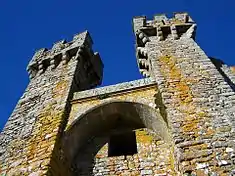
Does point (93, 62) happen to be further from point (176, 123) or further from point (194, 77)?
point (176, 123)

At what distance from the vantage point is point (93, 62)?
1184 centimetres

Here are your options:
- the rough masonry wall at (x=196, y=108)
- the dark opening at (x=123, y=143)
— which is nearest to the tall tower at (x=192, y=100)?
the rough masonry wall at (x=196, y=108)

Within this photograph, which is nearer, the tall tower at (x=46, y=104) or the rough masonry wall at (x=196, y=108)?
the rough masonry wall at (x=196, y=108)

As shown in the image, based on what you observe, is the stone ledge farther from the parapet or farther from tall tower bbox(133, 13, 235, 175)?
the parapet

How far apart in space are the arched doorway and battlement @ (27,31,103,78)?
11.0 feet

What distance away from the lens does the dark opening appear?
8133 mm

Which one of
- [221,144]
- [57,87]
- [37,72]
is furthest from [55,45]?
[221,144]

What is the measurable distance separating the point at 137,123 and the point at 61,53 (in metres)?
4.54

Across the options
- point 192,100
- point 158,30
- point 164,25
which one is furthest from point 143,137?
point 164,25

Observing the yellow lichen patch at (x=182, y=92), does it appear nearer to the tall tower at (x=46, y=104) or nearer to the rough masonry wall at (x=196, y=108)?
the rough masonry wall at (x=196, y=108)

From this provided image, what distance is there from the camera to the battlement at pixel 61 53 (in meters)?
11.0

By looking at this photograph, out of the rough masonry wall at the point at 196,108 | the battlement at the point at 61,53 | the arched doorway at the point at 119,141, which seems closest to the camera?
the rough masonry wall at the point at 196,108

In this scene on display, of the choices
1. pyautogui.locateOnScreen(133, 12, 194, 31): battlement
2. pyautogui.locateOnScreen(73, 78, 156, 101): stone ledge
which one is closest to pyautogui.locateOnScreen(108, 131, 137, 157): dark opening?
pyautogui.locateOnScreen(73, 78, 156, 101): stone ledge

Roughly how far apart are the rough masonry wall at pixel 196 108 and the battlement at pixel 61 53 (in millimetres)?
3234
